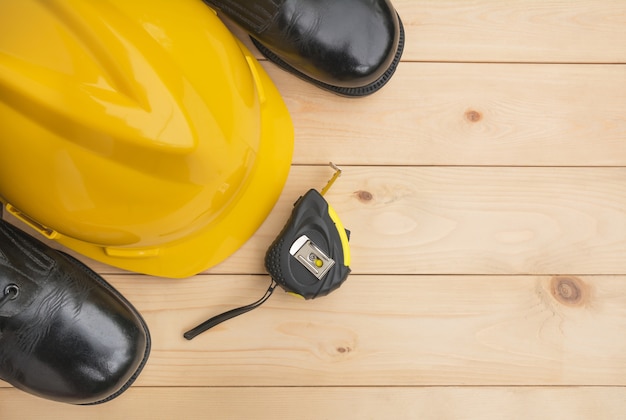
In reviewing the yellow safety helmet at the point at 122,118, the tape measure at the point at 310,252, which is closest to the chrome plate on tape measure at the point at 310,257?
the tape measure at the point at 310,252

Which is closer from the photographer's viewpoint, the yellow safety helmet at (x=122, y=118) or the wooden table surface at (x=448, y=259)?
the yellow safety helmet at (x=122, y=118)

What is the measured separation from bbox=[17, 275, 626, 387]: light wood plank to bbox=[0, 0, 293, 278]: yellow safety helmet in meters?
0.17

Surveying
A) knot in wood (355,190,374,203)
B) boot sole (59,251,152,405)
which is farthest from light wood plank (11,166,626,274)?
boot sole (59,251,152,405)

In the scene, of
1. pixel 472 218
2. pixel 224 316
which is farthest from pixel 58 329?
pixel 472 218

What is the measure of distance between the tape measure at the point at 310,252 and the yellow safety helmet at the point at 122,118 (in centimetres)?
10

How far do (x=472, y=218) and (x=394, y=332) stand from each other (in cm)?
20

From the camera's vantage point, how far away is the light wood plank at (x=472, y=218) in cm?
→ 82

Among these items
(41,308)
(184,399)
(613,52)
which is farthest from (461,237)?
(41,308)

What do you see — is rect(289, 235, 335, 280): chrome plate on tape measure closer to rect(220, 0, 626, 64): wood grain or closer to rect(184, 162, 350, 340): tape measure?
rect(184, 162, 350, 340): tape measure

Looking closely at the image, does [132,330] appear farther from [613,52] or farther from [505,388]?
[613,52]

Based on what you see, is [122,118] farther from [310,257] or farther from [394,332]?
[394,332]

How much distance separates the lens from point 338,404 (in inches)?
32.2

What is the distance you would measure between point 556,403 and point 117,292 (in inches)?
25.9

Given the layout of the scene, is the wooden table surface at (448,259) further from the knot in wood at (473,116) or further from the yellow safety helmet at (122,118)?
the yellow safety helmet at (122,118)
